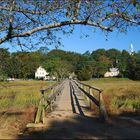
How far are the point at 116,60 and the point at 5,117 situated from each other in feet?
585

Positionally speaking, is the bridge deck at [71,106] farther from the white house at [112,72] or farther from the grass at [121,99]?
the white house at [112,72]

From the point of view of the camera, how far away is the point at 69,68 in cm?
17488

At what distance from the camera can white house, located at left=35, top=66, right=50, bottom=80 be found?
17262cm

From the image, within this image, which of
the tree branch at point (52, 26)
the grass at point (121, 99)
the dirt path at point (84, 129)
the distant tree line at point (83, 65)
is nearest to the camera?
the dirt path at point (84, 129)

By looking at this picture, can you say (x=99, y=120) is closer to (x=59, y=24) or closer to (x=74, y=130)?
(x=74, y=130)

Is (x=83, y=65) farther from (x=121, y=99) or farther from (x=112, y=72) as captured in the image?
(x=121, y=99)

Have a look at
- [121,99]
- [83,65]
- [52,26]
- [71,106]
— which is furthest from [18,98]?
[83,65]

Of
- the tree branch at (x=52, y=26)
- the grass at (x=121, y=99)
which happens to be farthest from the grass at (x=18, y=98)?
the tree branch at (x=52, y=26)

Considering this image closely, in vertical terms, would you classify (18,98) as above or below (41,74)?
below

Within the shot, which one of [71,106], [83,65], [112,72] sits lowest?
[71,106]

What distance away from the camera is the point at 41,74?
180m

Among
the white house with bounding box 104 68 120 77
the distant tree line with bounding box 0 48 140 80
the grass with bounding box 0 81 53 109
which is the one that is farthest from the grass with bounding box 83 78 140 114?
the white house with bounding box 104 68 120 77

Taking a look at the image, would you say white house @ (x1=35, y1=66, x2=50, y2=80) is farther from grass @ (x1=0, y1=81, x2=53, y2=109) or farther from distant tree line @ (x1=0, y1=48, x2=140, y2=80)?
grass @ (x1=0, y1=81, x2=53, y2=109)

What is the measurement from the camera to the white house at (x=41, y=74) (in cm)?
17262
